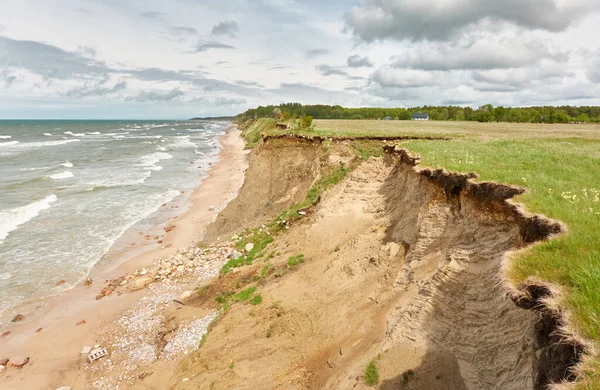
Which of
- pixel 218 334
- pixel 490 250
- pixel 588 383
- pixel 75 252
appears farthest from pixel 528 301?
pixel 75 252

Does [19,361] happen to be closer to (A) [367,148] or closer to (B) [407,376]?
(B) [407,376]

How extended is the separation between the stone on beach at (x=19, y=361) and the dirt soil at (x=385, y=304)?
22.1ft

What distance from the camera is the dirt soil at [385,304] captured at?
7.75 meters

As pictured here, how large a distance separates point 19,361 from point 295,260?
1186 centimetres

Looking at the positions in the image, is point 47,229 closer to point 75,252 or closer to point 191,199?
point 75,252

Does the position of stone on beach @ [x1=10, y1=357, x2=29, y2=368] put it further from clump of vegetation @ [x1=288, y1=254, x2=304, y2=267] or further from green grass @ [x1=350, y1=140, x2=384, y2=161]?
green grass @ [x1=350, y1=140, x2=384, y2=161]

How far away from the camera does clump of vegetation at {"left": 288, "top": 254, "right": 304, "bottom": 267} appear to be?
16562 mm

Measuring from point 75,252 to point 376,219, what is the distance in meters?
20.0

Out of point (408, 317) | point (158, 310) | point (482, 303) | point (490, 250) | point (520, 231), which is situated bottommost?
point (158, 310)

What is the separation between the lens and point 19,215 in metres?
31.7

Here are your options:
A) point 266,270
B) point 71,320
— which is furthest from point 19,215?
point 266,270

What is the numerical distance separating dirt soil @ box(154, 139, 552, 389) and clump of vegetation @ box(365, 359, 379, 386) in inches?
3.9

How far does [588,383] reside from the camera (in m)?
3.79

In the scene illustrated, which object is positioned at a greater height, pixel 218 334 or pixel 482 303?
pixel 482 303
